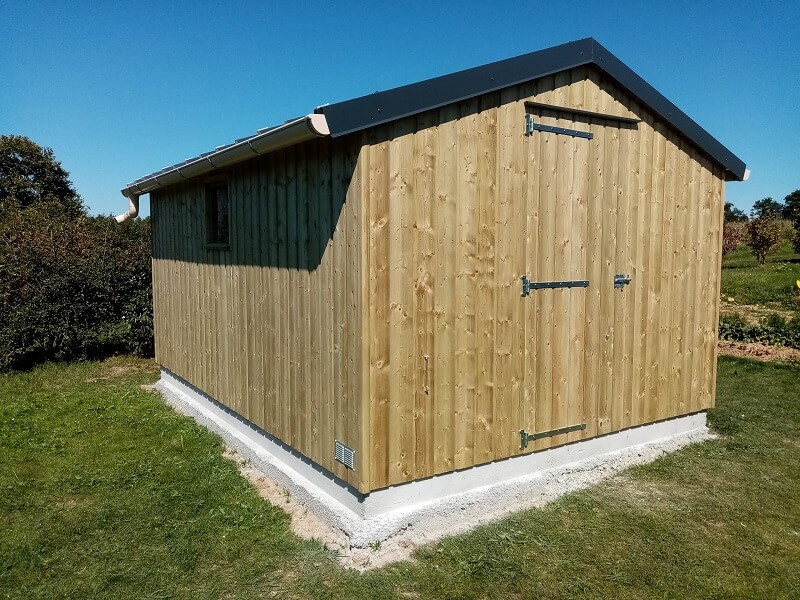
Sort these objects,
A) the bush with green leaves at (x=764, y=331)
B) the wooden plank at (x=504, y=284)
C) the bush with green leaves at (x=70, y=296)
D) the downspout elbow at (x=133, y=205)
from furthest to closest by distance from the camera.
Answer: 1. the bush with green leaves at (x=764, y=331)
2. the bush with green leaves at (x=70, y=296)
3. the downspout elbow at (x=133, y=205)
4. the wooden plank at (x=504, y=284)

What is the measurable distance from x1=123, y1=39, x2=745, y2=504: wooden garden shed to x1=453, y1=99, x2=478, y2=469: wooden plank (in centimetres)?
1

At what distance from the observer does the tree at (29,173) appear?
28.1 meters

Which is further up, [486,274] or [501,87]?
[501,87]

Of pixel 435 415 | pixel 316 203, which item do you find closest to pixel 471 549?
pixel 435 415

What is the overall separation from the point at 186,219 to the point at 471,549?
5.33 m

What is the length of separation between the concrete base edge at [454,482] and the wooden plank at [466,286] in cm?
32

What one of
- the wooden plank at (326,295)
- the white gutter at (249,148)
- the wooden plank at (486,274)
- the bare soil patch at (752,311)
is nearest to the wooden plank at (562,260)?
the wooden plank at (486,274)

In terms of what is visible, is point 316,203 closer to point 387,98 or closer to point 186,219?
point 387,98

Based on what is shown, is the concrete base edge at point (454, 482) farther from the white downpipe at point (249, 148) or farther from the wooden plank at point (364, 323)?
the white downpipe at point (249, 148)

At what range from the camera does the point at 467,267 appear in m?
4.29

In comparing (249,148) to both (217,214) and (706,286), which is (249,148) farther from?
(706,286)

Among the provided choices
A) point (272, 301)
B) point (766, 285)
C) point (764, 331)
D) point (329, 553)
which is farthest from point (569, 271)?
point (766, 285)

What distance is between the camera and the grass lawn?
3.55 metres

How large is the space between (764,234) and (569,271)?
27.6 m
